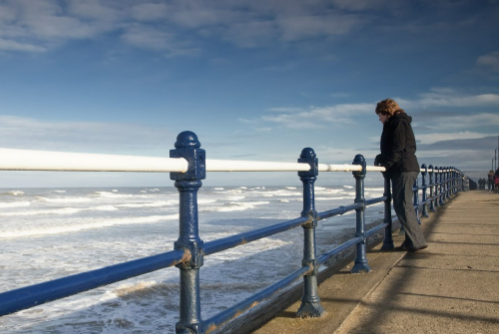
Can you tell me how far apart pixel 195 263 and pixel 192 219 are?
0.17 meters

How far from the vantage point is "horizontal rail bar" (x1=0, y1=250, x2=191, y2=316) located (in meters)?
1.15

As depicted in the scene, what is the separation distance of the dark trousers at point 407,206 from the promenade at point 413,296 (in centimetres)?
16

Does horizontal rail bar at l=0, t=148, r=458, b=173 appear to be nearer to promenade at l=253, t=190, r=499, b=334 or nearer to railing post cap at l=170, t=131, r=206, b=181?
railing post cap at l=170, t=131, r=206, b=181

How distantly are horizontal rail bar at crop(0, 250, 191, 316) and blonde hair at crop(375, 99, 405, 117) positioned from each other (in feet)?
14.7

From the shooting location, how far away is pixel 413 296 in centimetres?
370

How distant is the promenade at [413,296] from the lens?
3057mm

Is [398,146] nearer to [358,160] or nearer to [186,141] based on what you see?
[358,160]

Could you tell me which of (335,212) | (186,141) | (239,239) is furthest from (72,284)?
(335,212)

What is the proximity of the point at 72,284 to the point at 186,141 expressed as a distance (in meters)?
0.74

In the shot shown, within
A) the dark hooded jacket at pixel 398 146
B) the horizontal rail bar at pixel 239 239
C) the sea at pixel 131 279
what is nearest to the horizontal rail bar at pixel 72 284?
the horizontal rail bar at pixel 239 239

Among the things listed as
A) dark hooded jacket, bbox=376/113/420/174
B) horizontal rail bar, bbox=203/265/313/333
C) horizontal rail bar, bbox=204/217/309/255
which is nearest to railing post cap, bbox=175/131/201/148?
horizontal rail bar, bbox=204/217/309/255

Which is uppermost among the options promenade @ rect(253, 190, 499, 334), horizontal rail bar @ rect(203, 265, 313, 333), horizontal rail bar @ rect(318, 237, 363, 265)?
horizontal rail bar @ rect(318, 237, 363, 265)

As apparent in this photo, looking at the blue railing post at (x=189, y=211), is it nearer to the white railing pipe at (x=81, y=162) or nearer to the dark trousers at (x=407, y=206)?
the white railing pipe at (x=81, y=162)

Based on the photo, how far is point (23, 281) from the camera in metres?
6.94
